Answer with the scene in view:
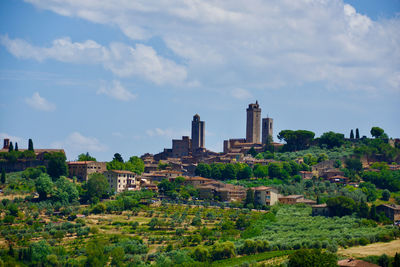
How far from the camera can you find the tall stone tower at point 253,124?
136750 millimetres

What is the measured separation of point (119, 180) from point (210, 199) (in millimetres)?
12748

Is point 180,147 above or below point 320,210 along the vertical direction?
above

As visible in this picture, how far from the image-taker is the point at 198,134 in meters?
136

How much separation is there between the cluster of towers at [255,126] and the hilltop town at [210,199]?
10.8 metres

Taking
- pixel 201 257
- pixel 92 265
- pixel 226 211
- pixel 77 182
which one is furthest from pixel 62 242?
pixel 77 182

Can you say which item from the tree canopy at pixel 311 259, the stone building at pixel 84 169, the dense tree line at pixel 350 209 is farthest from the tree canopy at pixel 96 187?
the tree canopy at pixel 311 259

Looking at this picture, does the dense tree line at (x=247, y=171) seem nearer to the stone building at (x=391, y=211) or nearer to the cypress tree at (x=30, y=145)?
the stone building at (x=391, y=211)

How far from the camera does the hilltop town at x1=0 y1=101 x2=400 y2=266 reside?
65.4m

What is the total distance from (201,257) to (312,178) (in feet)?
137

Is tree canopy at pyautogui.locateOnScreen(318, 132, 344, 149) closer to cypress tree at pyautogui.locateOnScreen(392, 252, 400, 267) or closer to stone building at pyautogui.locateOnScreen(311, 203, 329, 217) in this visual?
stone building at pyautogui.locateOnScreen(311, 203, 329, 217)

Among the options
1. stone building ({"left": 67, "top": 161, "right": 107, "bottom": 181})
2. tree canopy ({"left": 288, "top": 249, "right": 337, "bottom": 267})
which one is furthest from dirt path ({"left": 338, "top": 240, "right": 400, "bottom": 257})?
stone building ({"left": 67, "top": 161, "right": 107, "bottom": 181})

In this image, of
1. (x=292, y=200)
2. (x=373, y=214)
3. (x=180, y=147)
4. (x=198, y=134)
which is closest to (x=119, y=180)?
(x=292, y=200)

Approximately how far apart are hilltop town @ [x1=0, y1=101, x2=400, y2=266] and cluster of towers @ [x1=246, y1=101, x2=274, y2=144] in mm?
10840

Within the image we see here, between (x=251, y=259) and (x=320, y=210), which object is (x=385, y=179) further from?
(x=251, y=259)
